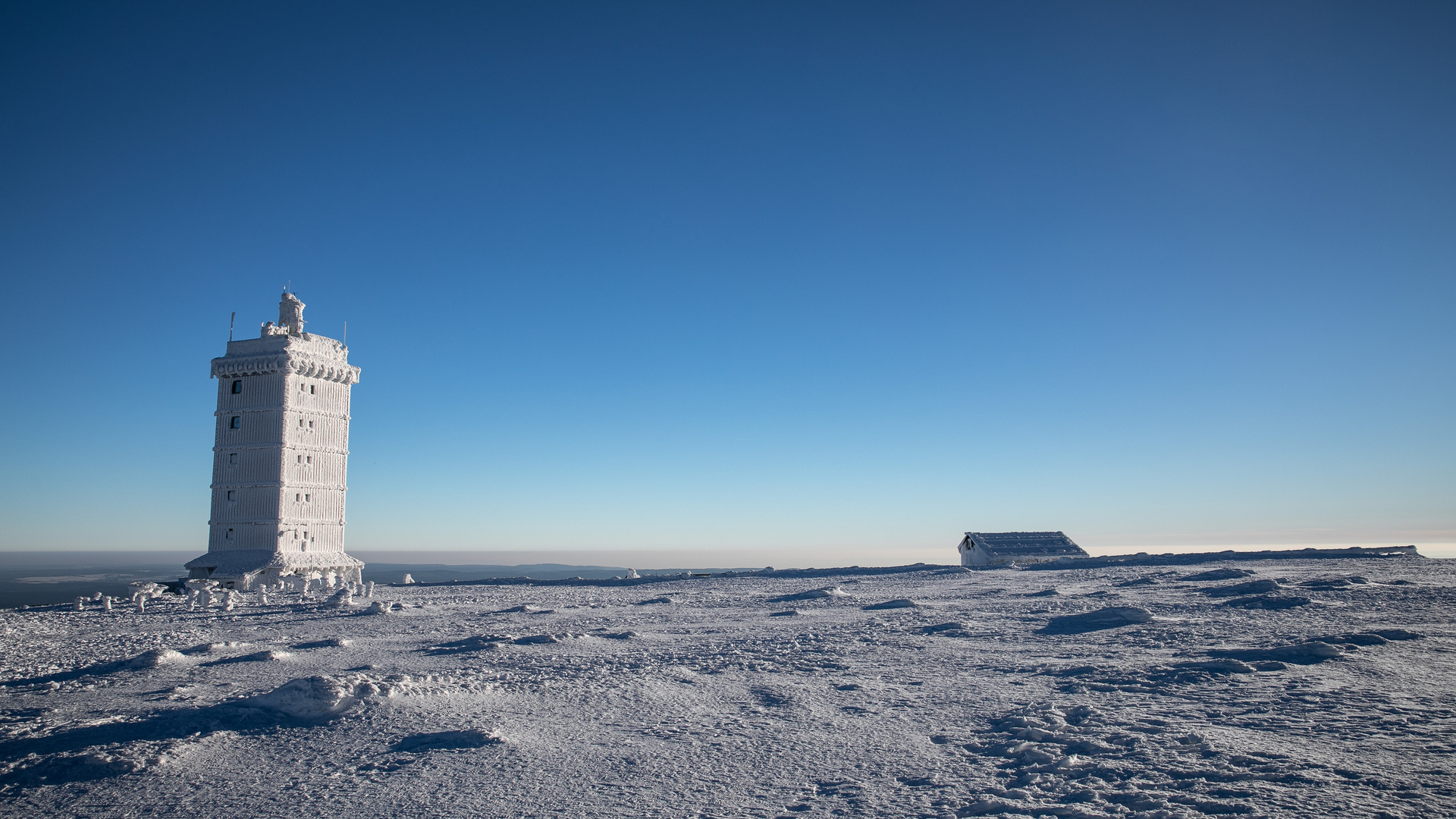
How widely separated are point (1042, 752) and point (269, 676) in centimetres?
1000

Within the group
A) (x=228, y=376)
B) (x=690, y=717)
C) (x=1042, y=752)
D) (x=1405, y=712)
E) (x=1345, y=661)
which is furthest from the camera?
(x=228, y=376)

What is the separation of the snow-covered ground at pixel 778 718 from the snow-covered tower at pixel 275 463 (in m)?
18.4

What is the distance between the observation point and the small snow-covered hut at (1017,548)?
32.8m

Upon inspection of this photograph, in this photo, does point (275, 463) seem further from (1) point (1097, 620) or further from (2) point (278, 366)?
(1) point (1097, 620)

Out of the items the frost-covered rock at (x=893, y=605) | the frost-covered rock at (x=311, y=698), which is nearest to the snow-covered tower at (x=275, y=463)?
the frost-covered rock at (x=893, y=605)

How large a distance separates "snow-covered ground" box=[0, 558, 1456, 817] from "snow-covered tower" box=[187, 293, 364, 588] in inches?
724

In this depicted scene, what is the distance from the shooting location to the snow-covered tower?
32.3 meters

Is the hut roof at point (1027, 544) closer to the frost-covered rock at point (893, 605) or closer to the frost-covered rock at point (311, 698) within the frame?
the frost-covered rock at point (893, 605)

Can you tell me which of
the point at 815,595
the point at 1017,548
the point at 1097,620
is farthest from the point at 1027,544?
the point at 1097,620

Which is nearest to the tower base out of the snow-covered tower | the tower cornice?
the snow-covered tower

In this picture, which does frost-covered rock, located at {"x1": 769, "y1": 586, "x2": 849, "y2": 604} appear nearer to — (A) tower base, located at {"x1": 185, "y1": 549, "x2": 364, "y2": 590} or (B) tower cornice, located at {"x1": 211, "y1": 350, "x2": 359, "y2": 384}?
(A) tower base, located at {"x1": 185, "y1": 549, "x2": 364, "y2": 590}

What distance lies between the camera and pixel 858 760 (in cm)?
679

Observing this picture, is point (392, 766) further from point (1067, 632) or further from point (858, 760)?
point (1067, 632)

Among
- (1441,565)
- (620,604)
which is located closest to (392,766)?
(620,604)
